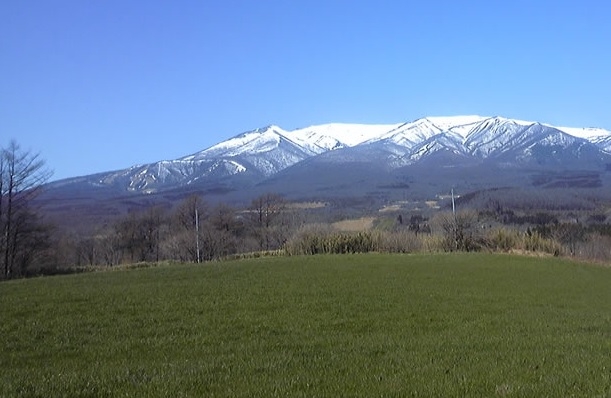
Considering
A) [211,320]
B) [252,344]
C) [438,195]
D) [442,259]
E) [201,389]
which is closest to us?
[201,389]

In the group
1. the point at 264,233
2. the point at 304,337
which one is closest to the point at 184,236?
the point at 264,233

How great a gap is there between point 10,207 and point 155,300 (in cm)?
3959

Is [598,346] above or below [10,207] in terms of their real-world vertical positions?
below

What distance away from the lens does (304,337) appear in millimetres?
13734

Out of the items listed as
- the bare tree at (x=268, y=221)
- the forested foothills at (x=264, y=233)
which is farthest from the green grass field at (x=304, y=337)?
the bare tree at (x=268, y=221)

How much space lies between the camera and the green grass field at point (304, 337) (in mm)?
7766

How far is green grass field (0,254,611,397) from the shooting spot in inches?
306

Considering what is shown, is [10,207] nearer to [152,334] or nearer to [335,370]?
[152,334]

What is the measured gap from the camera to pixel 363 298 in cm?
2095

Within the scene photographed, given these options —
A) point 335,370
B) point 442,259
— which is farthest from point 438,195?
point 335,370

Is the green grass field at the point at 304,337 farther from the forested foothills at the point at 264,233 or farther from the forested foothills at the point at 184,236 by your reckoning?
the forested foothills at the point at 184,236

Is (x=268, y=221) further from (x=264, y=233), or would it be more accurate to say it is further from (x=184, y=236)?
(x=184, y=236)

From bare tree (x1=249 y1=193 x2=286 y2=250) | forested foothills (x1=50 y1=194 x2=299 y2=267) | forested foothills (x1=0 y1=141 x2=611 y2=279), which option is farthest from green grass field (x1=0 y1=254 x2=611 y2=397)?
bare tree (x1=249 y1=193 x2=286 y2=250)

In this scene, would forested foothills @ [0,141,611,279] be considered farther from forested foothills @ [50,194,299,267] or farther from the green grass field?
the green grass field
